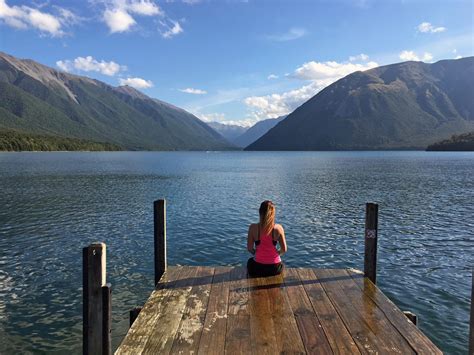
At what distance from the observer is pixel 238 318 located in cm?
745

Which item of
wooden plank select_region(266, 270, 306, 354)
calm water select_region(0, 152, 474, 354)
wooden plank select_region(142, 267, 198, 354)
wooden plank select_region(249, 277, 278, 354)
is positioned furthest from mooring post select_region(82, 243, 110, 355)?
calm water select_region(0, 152, 474, 354)

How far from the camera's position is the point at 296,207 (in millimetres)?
35875

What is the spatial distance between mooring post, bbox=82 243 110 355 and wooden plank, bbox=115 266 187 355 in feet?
2.88

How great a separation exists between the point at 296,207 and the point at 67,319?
26770 mm

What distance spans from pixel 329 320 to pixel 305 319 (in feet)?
1.70

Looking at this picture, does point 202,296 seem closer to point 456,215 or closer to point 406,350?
point 406,350

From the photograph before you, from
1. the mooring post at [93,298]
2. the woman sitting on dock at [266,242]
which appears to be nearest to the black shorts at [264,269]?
the woman sitting on dock at [266,242]

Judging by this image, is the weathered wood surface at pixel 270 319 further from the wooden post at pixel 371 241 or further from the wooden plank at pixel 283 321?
the wooden post at pixel 371 241

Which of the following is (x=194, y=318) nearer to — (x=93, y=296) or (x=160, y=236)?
(x=93, y=296)

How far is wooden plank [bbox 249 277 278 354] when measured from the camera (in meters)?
6.37

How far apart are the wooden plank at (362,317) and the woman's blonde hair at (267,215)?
2221mm

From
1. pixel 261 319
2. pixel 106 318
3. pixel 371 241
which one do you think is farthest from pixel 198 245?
pixel 261 319

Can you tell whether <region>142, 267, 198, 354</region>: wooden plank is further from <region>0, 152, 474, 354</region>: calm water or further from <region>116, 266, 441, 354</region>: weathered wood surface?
<region>0, 152, 474, 354</region>: calm water

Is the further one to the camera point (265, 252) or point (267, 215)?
point (265, 252)
